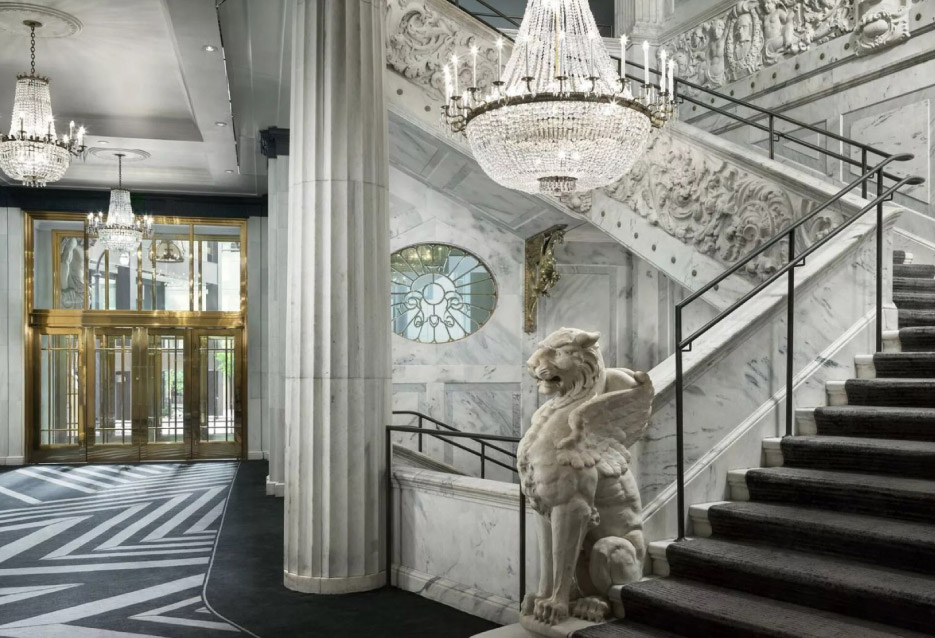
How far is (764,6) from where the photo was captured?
9641mm

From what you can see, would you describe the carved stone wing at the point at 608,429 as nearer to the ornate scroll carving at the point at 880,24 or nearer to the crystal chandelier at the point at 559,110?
the crystal chandelier at the point at 559,110

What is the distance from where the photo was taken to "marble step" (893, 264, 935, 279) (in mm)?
6359

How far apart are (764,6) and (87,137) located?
8.99 meters

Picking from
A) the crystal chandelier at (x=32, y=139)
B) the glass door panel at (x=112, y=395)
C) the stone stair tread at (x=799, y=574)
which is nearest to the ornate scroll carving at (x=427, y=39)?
the crystal chandelier at (x=32, y=139)

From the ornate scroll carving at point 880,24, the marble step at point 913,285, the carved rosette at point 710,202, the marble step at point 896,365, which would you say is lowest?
the marble step at point 896,365

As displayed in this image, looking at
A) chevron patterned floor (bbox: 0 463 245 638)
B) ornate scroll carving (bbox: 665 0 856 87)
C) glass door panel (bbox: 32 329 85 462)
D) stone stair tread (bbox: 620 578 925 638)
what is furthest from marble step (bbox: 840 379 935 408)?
glass door panel (bbox: 32 329 85 462)

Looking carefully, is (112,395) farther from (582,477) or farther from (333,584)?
(582,477)

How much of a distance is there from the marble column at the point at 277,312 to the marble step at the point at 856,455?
7024mm

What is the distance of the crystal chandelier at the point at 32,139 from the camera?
323 inches

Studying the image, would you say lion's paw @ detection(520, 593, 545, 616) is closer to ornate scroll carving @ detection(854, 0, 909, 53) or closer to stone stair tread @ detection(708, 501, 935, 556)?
stone stair tread @ detection(708, 501, 935, 556)

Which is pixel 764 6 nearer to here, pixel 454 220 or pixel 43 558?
pixel 454 220

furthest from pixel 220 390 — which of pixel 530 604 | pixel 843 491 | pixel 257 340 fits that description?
pixel 843 491

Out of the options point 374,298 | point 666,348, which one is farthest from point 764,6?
point 374,298

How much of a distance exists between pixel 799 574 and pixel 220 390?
12993 mm
